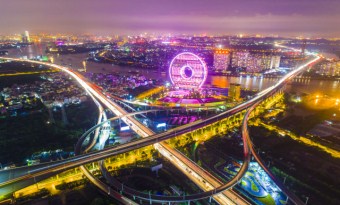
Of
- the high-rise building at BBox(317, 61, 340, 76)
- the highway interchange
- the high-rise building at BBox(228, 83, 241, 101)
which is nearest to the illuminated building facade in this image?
the high-rise building at BBox(317, 61, 340, 76)

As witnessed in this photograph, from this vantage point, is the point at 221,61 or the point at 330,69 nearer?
the point at 330,69

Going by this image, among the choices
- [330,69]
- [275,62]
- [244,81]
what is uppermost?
[275,62]

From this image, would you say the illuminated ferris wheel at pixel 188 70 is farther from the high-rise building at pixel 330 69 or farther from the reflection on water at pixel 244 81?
the high-rise building at pixel 330 69

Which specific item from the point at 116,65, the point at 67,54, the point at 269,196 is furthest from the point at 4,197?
the point at 67,54

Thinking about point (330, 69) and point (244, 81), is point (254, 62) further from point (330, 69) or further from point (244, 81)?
point (330, 69)

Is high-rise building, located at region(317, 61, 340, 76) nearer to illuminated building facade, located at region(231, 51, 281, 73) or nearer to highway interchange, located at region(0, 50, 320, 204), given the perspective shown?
illuminated building facade, located at region(231, 51, 281, 73)

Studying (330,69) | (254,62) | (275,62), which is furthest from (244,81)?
(330,69)

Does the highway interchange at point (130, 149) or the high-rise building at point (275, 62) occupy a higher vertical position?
the high-rise building at point (275, 62)

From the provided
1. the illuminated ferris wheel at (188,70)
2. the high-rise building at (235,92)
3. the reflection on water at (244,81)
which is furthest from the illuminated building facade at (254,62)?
the illuminated ferris wheel at (188,70)
